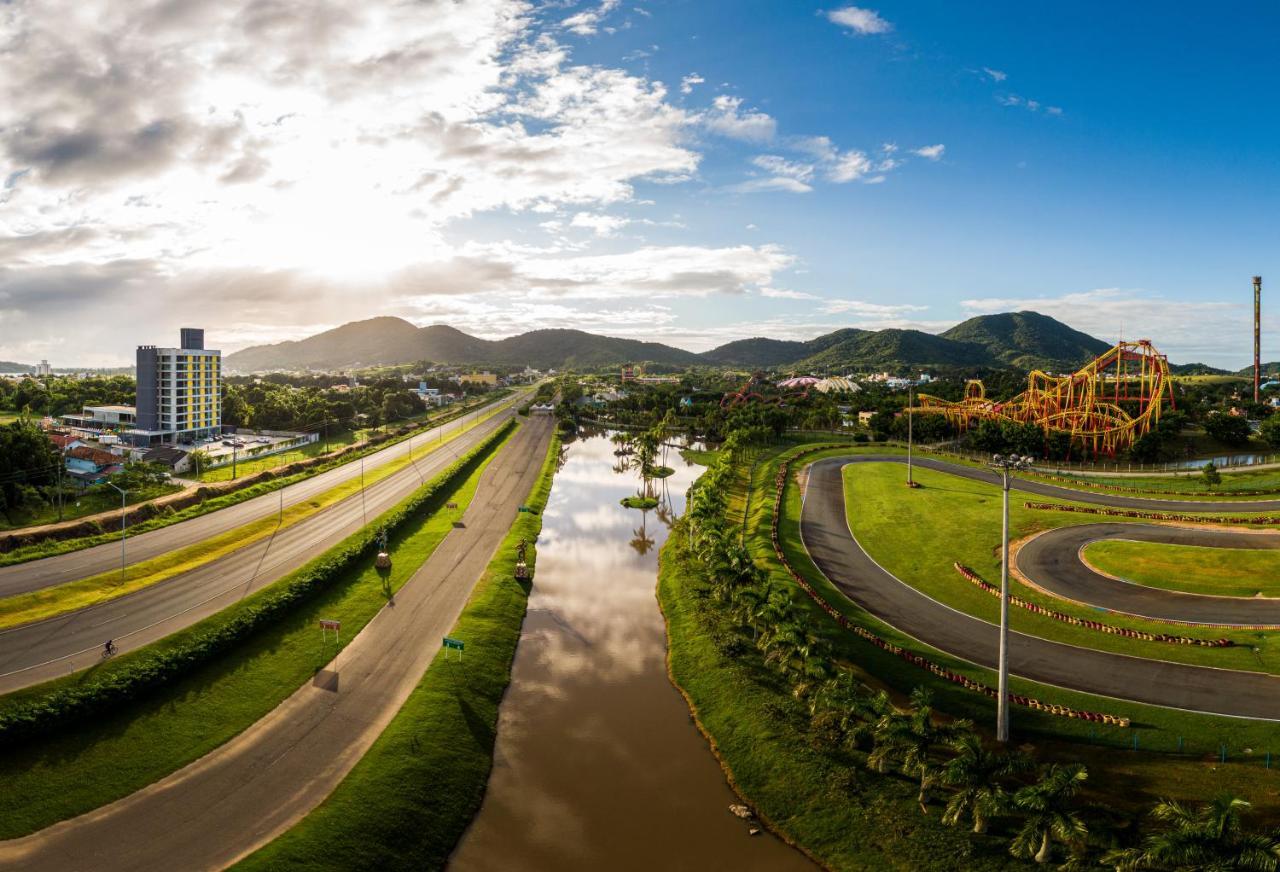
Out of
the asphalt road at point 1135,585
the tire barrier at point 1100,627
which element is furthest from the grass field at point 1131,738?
the asphalt road at point 1135,585

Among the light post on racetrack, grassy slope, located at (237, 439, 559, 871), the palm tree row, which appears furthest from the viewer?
the light post on racetrack

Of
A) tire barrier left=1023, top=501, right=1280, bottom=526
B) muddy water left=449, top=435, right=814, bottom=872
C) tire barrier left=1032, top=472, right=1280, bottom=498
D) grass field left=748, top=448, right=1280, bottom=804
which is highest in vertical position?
tire barrier left=1032, top=472, right=1280, bottom=498

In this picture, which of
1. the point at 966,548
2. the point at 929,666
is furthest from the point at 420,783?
the point at 966,548

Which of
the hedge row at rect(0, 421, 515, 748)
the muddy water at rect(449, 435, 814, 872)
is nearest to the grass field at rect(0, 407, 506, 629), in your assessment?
the hedge row at rect(0, 421, 515, 748)

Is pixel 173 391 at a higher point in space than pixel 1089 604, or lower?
higher

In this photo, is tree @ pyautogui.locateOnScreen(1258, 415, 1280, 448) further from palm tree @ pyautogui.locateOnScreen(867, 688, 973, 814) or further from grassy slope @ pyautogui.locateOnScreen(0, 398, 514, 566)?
grassy slope @ pyautogui.locateOnScreen(0, 398, 514, 566)

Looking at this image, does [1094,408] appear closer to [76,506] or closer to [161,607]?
[161,607]
